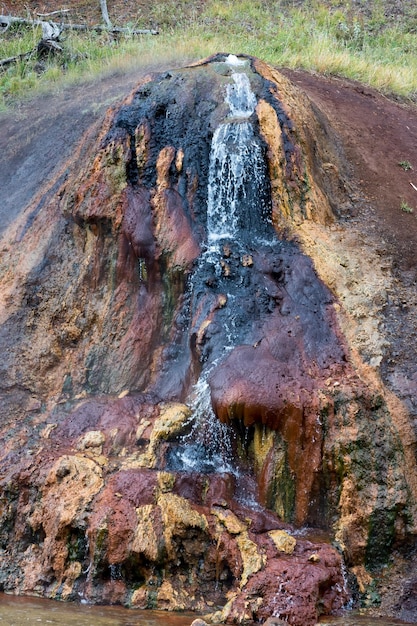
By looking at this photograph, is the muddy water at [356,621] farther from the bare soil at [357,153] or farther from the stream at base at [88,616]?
the bare soil at [357,153]

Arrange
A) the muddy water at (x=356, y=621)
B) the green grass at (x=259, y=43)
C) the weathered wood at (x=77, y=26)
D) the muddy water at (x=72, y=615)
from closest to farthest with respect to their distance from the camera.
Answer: the muddy water at (x=72, y=615) → the muddy water at (x=356, y=621) → the green grass at (x=259, y=43) → the weathered wood at (x=77, y=26)

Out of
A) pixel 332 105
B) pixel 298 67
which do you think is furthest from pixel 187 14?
pixel 332 105

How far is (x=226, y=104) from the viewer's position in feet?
34.1

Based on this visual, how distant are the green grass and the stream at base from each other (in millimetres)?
10722

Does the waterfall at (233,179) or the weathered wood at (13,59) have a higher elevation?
the weathered wood at (13,59)

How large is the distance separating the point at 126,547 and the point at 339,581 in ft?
6.03

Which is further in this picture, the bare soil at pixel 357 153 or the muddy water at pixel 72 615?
the bare soil at pixel 357 153

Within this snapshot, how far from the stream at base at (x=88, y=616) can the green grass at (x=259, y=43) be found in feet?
35.2

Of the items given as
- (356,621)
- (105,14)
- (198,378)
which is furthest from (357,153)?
(105,14)

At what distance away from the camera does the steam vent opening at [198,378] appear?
6.77 metres

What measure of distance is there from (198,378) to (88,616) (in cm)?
294

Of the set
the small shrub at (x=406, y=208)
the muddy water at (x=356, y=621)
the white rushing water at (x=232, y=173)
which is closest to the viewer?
the muddy water at (x=356, y=621)

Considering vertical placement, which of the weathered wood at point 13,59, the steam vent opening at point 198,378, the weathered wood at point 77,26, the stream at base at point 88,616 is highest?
the weathered wood at point 77,26

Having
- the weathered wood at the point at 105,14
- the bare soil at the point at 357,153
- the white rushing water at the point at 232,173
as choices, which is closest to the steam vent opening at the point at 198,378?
the white rushing water at the point at 232,173
